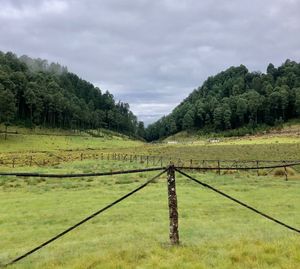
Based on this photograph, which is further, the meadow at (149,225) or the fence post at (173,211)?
the fence post at (173,211)

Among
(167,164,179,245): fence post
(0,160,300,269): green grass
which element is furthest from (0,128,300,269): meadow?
(167,164,179,245): fence post

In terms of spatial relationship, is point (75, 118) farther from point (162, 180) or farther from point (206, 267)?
point (206, 267)

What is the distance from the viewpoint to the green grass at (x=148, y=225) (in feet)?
21.8

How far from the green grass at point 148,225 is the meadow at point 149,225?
0.02 metres

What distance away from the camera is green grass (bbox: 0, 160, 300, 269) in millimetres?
6637

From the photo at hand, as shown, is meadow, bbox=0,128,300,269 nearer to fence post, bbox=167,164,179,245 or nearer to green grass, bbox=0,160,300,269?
green grass, bbox=0,160,300,269

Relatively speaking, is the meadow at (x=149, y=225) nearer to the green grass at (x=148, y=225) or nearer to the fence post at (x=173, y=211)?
the green grass at (x=148, y=225)

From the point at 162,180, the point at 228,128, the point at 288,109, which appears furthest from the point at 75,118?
the point at 162,180

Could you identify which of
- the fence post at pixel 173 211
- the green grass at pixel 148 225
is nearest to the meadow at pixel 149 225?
the green grass at pixel 148 225

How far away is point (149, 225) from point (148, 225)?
36 millimetres

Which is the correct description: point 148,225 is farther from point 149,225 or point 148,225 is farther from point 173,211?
point 173,211

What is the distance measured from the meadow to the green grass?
0.02 m

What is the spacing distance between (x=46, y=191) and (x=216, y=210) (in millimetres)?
11574

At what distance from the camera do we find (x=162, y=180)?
26594mm
